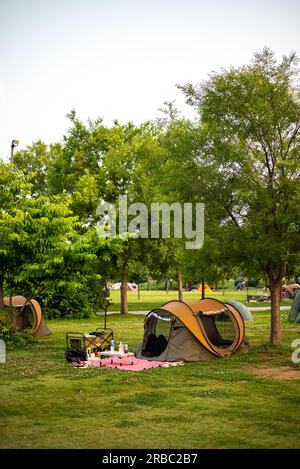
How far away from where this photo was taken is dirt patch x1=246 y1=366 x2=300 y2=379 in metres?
14.1

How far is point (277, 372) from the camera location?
14.7m

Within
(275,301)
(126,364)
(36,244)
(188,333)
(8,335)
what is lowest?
(126,364)

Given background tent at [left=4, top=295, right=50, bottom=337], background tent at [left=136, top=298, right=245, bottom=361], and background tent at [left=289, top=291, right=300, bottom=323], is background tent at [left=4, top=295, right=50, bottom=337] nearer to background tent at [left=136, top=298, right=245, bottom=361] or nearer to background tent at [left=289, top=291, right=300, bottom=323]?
background tent at [left=136, top=298, right=245, bottom=361]

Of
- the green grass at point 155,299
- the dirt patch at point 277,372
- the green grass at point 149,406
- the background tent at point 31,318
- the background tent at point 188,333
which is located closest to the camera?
the green grass at point 149,406

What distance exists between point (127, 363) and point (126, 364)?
0.04 m

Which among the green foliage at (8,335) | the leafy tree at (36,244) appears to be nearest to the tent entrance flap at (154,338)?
the leafy tree at (36,244)

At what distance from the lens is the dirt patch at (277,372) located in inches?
557

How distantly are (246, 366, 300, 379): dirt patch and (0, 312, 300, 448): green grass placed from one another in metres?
0.33

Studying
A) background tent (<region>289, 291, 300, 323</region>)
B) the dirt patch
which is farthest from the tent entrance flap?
background tent (<region>289, 291, 300, 323</region>)

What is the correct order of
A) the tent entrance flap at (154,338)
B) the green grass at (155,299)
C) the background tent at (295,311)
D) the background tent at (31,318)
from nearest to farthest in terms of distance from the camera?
1. the tent entrance flap at (154,338)
2. the background tent at (31,318)
3. the background tent at (295,311)
4. the green grass at (155,299)

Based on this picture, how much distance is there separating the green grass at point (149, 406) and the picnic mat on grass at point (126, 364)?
1.66ft

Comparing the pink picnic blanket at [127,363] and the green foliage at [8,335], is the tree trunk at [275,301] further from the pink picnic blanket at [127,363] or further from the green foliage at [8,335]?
the green foliage at [8,335]

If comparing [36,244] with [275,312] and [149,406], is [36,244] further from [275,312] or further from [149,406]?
[149,406]

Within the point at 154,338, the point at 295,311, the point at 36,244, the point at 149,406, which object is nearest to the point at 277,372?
the point at 154,338
